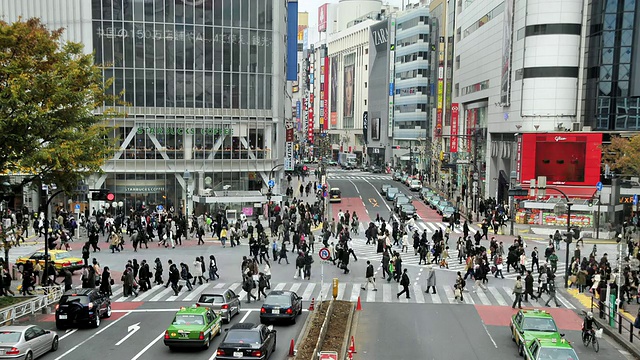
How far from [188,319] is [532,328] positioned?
446 inches

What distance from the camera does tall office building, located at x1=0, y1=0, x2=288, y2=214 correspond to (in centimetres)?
6025

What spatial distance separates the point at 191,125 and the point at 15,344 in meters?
44.2

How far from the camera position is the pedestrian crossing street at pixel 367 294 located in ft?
97.5

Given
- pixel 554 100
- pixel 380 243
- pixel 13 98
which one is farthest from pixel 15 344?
pixel 554 100

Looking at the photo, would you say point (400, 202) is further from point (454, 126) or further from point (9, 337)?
point (9, 337)

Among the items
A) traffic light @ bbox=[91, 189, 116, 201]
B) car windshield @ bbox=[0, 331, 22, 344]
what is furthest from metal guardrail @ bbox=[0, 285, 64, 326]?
traffic light @ bbox=[91, 189, 116, 201]

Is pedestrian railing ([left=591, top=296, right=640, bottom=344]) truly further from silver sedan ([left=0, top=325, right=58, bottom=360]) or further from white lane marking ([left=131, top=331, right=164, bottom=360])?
silver sedan ([left=0, top=325, right=58, bottom=360])

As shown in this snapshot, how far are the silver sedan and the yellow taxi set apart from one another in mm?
14411

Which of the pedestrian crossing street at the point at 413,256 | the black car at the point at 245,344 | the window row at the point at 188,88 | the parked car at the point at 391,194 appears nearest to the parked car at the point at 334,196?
the parked car at the point at 391,194

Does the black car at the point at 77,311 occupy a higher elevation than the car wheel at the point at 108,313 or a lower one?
higher

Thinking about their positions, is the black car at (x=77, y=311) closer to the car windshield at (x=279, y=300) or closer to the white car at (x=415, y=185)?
the car windshield at (x=279, y=300)

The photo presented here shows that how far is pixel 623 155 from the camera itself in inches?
2237

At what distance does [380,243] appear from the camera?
132ft

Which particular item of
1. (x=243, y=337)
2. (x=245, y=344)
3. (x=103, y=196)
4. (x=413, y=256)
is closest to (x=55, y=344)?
(x=243, y=337)
